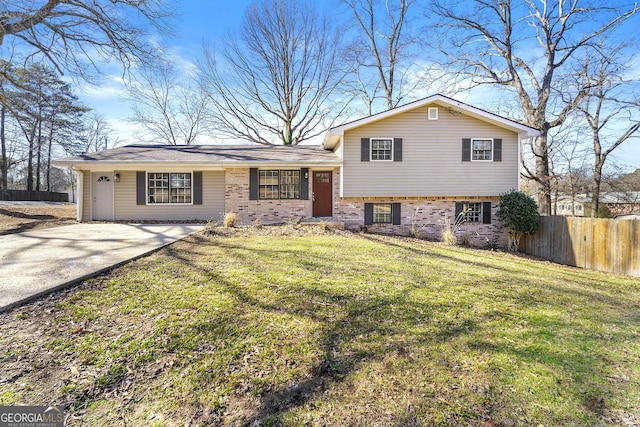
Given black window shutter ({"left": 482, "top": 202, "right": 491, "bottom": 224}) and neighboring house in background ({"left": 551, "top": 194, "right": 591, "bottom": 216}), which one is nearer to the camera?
black window shutter ({"left": 482, "top": 202, "right": 491, "bottom": 224})

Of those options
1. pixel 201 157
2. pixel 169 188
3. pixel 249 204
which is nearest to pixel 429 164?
pixel 249 204

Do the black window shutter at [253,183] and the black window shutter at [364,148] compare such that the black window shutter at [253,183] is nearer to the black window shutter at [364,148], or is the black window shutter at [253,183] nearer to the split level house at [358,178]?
the split level house at [358,178]

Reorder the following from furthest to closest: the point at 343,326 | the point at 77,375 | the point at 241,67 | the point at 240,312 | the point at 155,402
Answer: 1. the point at 241,67
2. the point at 240,312
3. the point at 343,326
4. the point at 77,375
5. the point at 155,402

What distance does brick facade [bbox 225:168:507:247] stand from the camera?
39.9 ft

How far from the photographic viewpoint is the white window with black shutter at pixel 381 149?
11727mm

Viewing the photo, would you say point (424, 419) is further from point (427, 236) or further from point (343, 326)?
point (427, 236)

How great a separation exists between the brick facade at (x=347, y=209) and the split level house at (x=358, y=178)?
4cm

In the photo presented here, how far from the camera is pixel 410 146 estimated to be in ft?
38.7

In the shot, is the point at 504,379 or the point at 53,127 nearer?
the point at 504,379

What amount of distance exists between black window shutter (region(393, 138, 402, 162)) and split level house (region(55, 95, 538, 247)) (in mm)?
38

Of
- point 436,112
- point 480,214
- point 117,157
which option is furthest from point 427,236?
point 117,157

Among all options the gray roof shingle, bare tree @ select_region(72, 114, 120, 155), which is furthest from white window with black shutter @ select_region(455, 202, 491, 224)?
bare tree @ select_region(72, 114, 120, 155)

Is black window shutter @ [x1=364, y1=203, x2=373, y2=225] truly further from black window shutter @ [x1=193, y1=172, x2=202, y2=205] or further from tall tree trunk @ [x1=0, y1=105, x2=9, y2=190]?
tall tree trunk @ [x1=0, y1=105, x2=9, y2=190]

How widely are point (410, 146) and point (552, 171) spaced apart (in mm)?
11990
